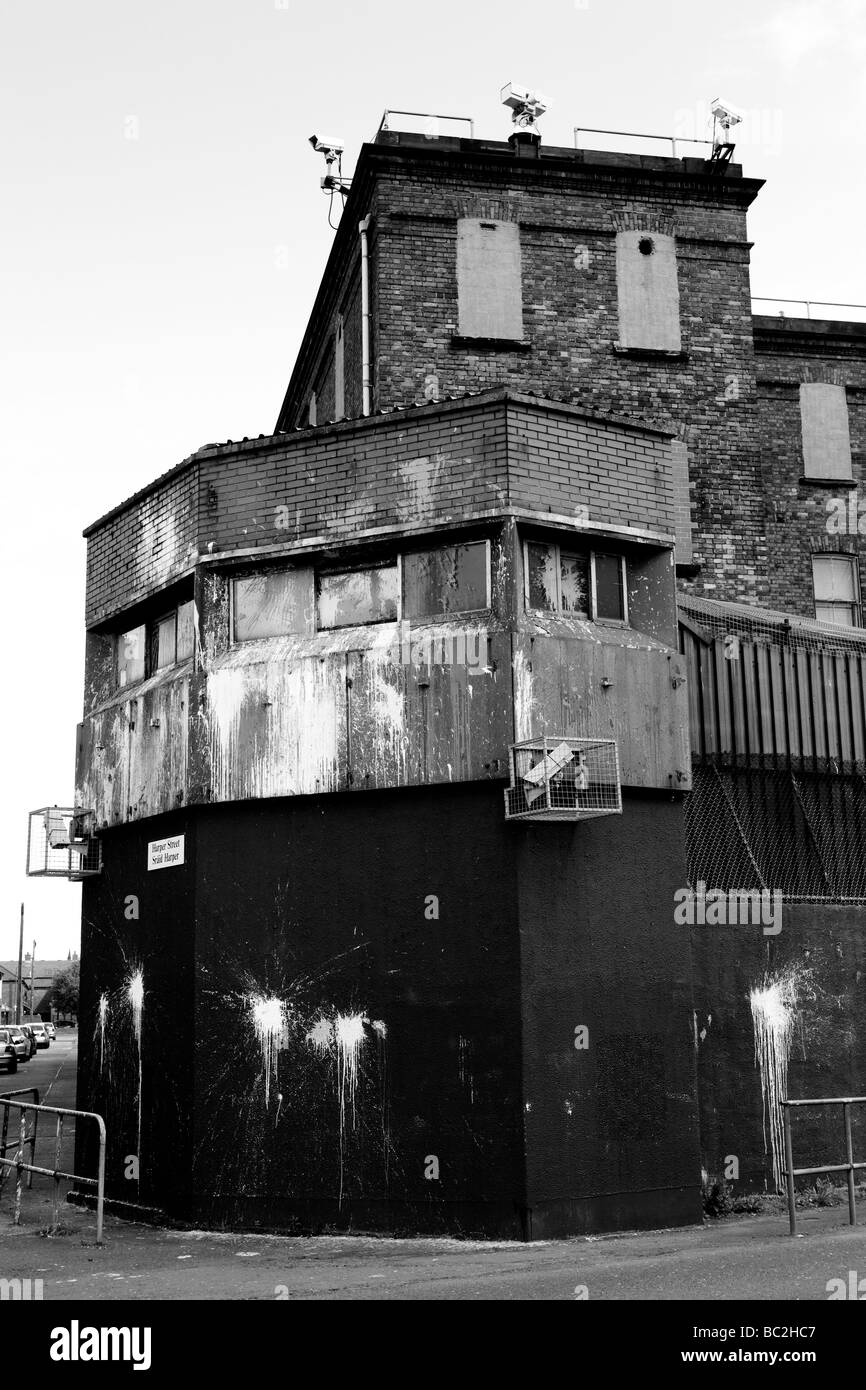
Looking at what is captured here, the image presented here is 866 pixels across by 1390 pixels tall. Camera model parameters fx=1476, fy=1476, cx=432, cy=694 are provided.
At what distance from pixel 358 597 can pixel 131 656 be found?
3.29 metres

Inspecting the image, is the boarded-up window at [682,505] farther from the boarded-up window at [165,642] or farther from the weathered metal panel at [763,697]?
the boarded-up window at [165,642]

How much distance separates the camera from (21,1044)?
1769 inches

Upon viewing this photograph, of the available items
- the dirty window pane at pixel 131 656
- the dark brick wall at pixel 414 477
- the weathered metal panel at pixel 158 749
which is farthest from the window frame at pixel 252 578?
the dirty window pane at pixel 131 656

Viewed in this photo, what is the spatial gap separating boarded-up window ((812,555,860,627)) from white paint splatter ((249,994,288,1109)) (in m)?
14.4

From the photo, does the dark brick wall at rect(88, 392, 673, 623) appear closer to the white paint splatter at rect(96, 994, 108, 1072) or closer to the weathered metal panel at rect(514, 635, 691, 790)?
the weathered metal panel at rect(514, 635, 691, 790)

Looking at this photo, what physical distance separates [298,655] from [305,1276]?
5.09 metres

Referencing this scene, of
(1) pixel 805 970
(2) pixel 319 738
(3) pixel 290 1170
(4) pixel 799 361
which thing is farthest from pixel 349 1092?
(4) pixel 799 361

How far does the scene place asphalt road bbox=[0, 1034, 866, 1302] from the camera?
884 centimetres

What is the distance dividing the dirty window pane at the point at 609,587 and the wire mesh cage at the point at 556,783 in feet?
4.86

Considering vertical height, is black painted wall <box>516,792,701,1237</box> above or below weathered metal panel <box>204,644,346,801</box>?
below

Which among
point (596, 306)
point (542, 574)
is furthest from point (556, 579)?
point (596, 306)

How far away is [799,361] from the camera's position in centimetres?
2456

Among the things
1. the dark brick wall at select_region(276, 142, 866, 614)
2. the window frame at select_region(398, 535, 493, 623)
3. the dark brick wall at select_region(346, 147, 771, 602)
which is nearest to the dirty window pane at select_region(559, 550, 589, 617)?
the window frame at select_region(398, 535, 493, 623)
